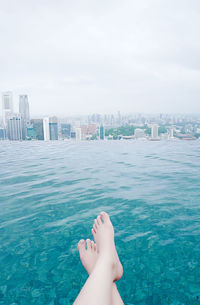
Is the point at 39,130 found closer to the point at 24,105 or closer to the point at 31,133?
the point at 31,133

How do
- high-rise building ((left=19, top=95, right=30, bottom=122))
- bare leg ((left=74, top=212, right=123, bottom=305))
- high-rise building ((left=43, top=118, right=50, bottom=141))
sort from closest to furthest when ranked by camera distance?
bare leg ((left=74, top=212, right=123, bottom=305)) → high-rise building ((left=43, top=118, right=50, bottom=141)) → high-rise building ((left=19, top=95, right=30, bottom=122))

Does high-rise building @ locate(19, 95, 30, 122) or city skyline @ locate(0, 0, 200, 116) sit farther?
high-rise building @ locate(19, 95, 30, 122)

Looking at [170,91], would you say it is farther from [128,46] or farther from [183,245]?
[183,245]

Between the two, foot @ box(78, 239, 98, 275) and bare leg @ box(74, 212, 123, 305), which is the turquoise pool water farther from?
bare leg @ box(74, 212, 123, 305)

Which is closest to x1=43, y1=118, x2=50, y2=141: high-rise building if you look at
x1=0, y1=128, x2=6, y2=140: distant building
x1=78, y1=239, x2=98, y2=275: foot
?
x1=0, y1=128, x2=6, y2=140: distant building

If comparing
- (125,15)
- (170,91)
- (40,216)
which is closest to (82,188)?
(40,216)

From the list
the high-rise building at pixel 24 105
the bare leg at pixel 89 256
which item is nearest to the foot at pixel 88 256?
the bare leg at pixel 89 256
